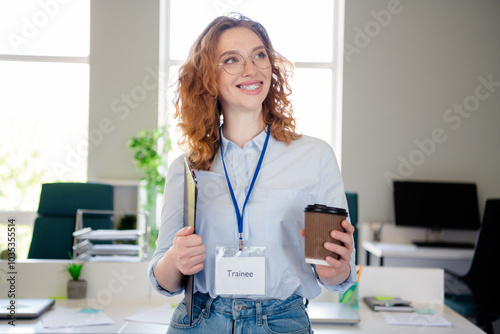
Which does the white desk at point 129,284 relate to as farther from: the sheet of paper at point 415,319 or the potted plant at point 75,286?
the sheet of paper at point 415,319

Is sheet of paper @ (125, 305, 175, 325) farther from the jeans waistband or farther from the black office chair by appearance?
the black office chair

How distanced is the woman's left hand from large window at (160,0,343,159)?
4259mm

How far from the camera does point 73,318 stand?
1.89 meters

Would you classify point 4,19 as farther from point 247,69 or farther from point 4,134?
point 247,69

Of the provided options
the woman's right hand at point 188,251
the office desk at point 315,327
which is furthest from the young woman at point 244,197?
the office desk at point 315,327

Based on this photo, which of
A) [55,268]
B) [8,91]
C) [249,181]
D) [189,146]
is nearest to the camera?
[249,181]

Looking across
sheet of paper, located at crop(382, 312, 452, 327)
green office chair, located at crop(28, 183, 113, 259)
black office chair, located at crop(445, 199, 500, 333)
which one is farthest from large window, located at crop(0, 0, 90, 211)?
sheet of paper, located at crop(382, 312, 452, 327)

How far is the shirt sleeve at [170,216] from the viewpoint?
4.19 feet

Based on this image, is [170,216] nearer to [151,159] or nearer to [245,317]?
[245,317]

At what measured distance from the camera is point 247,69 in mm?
1313

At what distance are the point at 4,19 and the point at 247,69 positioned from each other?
202 inches

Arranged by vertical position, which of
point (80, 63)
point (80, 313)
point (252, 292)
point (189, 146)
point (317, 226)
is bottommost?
point (80, 313)

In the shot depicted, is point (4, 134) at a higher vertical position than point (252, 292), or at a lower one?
higher

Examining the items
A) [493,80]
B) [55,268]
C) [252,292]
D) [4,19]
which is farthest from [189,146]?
[4,19]
